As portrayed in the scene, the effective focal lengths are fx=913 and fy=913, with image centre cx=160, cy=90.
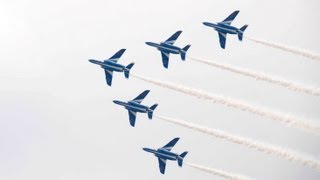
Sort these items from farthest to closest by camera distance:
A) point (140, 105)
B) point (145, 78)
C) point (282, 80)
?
point (140, 105) → point (145, 78) → point (282, 80)

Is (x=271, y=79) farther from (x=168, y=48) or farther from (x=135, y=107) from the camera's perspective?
(x=135, y=107)

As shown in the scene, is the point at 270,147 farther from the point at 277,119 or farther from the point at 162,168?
the point at 162,168

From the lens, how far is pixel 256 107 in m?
107

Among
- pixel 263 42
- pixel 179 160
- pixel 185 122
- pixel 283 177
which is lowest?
pixel 283 177

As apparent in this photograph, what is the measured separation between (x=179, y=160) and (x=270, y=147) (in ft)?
71.0

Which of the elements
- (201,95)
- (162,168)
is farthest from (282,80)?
(162,168)

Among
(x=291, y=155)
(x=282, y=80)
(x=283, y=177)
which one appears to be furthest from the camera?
(x=283, y=177)

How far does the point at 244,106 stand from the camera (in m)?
108

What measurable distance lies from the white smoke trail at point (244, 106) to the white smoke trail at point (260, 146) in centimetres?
319

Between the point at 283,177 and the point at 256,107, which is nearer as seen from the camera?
the point at 256,107

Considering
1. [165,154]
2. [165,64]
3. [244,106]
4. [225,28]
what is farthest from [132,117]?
[244,106]

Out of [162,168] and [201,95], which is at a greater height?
[201,95]

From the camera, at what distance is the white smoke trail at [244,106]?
99.7 meters

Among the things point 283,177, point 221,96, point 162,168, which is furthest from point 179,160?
point 283,177
